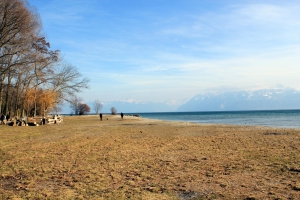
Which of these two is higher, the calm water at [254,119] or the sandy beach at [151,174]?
the sandy beach at [151,174]

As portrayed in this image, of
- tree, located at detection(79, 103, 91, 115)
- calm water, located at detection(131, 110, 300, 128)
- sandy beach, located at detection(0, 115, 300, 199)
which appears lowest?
calm water, located at detection(131, 110, 300, 128)

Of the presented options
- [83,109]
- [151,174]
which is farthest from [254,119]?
[83,109]

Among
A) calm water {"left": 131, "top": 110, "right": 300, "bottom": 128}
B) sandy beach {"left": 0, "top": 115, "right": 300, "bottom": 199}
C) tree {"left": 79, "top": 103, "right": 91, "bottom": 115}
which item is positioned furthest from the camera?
tree {"left": 79, "top": 103, "right": 91, "bottom": 115}

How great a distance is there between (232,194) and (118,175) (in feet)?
10.1

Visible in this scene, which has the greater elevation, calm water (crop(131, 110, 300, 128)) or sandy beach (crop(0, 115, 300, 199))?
sandy beach (crop(0, 115, 300, 199))

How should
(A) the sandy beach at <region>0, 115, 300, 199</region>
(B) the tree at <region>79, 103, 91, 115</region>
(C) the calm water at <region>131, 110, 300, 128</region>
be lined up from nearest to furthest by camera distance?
1. (A) the sandy beach at <region>0, 115, 300, 199</region>
2. (C) the calm water at <region>131, 110, 300, 128</region>
3. (B) the tree at <region>79, 103, 91, 115</region>

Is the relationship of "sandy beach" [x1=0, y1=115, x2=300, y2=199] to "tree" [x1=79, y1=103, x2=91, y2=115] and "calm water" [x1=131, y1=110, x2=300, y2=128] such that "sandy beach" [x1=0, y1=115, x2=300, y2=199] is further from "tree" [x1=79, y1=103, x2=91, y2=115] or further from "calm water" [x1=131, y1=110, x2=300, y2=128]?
"tree" [x1=79, y1=103, x2=91, y2=115]

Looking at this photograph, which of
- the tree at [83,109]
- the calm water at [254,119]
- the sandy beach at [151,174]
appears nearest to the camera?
the sandy beach at [151,174]

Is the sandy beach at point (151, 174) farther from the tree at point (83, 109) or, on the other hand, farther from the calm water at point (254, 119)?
the tree at point (83, 109)

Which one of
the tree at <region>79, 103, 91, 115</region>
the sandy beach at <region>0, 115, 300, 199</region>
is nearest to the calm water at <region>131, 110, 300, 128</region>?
the sandy beach at <region>0, 115, 300, 199</region>

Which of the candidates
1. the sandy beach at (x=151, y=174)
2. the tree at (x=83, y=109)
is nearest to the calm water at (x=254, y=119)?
the sandy beach at (x=151, y=174)

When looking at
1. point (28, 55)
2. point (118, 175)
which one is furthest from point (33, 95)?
point (118, 175)

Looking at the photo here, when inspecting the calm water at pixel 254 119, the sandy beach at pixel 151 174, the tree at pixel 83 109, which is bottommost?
the calm water at pixel 254 119

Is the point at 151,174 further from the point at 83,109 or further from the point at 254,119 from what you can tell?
the point at 83,109
